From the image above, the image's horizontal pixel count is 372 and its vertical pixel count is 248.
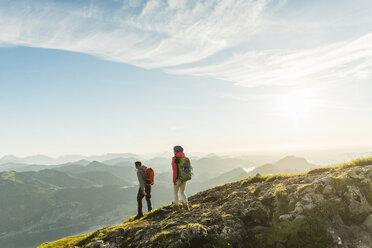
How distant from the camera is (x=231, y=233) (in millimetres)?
8188

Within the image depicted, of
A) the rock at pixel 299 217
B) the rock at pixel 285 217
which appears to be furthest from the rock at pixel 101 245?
the rock at pixel 299 217

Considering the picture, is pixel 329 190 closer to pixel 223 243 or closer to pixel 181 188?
pixel 223 243

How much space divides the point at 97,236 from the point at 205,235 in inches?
309

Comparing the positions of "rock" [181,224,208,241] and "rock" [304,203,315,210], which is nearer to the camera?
"rock" [181,224,208,241]

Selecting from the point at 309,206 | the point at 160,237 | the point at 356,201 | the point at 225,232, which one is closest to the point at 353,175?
the point at 356,201

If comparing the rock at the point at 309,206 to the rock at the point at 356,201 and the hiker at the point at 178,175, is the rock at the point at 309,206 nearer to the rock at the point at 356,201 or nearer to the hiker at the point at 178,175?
the rock at the point at 356,201

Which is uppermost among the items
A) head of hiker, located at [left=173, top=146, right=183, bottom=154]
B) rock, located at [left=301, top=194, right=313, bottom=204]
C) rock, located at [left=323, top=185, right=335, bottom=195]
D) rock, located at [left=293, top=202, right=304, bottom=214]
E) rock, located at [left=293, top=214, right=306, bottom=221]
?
head of hiker, located at [left=173, top=146, right=183, bottom=154]

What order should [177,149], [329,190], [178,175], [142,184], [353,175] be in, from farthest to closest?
[142,184] → [177,149] → [178,175] → [353,175] → [329,190]

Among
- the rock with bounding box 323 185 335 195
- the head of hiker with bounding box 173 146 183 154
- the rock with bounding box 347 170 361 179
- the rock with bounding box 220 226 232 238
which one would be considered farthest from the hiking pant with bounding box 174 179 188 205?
the rock with bounding box 347 170 361 179

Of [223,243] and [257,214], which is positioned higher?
[257,214]

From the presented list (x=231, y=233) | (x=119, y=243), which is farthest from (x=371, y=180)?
(x=119, y=243)

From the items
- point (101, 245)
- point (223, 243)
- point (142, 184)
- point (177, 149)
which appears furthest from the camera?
point (142, 184)

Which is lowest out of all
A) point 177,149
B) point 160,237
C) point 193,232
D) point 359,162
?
point 160,237

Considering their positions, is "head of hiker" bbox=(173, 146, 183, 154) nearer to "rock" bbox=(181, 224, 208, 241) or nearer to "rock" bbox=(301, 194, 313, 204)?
"rock" bbox=(181, 224, 208, 241)
